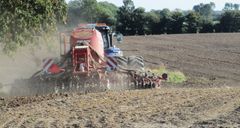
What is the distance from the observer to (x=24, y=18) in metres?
16.0

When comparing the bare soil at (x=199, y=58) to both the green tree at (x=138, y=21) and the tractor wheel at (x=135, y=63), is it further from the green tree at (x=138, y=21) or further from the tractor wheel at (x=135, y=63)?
the green tree at (x=138, y=21)

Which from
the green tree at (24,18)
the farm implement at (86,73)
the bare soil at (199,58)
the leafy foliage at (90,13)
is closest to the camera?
the green tree at (24,18)

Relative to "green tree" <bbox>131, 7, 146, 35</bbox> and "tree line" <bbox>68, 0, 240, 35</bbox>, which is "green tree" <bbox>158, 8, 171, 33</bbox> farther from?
"green tree" <bbox>131, 7, 146, 35</bbox>

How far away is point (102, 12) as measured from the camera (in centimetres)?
7138

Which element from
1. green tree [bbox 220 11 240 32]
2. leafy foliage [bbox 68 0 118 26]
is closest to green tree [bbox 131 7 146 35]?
leafy foliage [bbox 68 0 118 26]

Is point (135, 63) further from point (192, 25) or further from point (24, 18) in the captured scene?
point (192, 25)

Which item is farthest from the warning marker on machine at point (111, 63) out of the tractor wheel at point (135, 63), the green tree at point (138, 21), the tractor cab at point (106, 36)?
the green tree at point (138, 21)

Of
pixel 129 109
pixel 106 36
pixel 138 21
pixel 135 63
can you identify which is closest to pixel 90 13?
pixel 138 21

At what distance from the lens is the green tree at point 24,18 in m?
15.6

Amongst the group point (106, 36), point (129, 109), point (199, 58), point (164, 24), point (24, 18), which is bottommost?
point (199, 58)

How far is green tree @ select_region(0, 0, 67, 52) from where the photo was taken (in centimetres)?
1556

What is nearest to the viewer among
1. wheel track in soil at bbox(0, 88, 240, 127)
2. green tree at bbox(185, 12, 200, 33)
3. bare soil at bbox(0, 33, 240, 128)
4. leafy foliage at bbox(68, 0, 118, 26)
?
bare soil at bbox(0, 33, 240, 128)

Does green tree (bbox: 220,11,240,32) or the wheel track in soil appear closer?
the wheel track in soil

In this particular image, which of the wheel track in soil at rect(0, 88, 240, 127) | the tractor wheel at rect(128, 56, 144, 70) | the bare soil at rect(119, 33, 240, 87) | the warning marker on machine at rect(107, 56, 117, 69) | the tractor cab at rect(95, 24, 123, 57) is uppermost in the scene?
the tractor cab at rect(95, 24, 123, 57)
